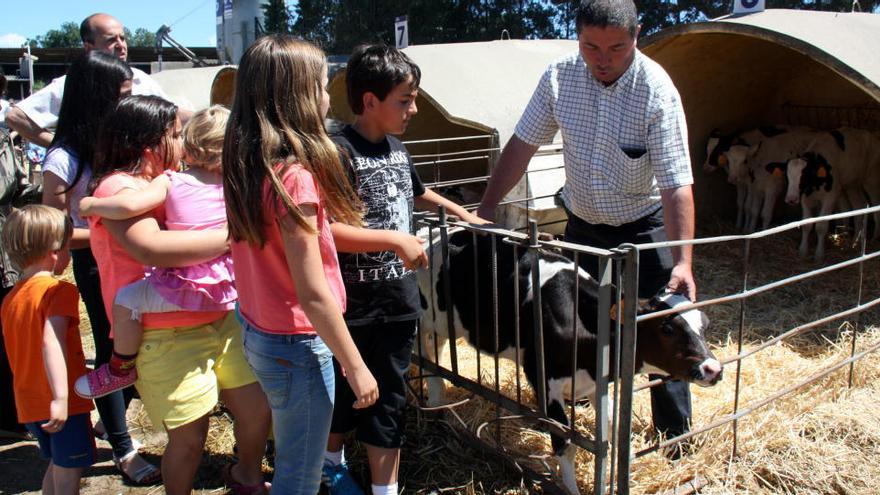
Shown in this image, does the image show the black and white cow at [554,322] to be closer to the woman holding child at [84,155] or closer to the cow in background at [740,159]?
the woman holding child at [84,155]

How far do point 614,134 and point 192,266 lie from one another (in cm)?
181

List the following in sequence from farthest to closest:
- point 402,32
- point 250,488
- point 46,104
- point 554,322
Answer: point 402,32 < point 46,104 < point 554,322 < point 250,488

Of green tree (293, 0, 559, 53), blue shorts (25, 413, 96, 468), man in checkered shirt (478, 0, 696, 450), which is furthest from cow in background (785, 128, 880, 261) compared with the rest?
green tree (293, 0, 559, 53)

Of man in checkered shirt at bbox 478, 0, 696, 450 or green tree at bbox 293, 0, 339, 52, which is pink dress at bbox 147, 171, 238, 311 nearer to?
man in checkered shirt at bbox 478, 0, 696, 450

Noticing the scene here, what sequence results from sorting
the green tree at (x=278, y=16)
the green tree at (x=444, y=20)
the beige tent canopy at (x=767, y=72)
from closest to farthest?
the beige tent canopy at (x=767, y=72) < the green tree at (x=444, y=20) < the green tree at (x=278, y=16)

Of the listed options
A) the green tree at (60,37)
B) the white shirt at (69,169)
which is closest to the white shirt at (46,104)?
the white shirt at (69,169)

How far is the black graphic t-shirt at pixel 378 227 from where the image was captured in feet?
8.95

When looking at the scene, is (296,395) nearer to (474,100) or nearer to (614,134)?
(614,134)

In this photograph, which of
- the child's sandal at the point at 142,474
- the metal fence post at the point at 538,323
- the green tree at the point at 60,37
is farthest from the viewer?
the green tree at the point at 60,37

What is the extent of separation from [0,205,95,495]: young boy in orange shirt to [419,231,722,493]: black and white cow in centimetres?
157

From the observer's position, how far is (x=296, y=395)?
87.7 inches

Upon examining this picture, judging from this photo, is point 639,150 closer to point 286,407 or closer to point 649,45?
point 286,407

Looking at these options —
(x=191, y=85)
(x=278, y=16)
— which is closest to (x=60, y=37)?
(x=278, y=16)

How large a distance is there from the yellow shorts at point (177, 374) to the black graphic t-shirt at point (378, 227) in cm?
58
